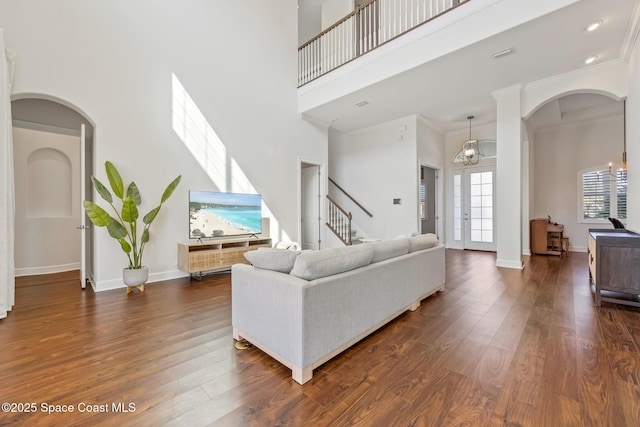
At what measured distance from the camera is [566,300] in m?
3.22

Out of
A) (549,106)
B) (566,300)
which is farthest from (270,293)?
(549,106)

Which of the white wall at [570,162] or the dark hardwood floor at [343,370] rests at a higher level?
the white wall at [570,162]

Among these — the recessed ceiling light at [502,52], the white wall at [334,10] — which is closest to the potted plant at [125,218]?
the recessed ceiling light at [502,52]

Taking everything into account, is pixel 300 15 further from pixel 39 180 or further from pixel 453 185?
pixel 39 180

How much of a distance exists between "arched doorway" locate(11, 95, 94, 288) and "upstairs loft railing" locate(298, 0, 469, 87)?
4370mm

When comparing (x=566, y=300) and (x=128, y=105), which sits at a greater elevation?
(x=128, y=105)

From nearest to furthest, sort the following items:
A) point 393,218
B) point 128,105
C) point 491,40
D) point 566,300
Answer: point 566,300 → point 491,40 → point 128,105 → point 393,218

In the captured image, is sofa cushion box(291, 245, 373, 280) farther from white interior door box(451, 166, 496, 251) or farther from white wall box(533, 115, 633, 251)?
white wall box(533, 115, 633, 251)

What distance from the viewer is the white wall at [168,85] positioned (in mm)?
3502

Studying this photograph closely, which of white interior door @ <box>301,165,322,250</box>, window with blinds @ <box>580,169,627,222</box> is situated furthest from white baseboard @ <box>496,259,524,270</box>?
white interior door @ <box>301,165,322,250</box>

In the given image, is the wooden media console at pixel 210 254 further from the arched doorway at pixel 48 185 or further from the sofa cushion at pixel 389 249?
the sofa cushion at pixel 389 249

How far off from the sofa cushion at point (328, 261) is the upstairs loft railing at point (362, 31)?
147 inches

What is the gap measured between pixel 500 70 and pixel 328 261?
14.6 feet

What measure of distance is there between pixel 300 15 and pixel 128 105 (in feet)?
18.6
